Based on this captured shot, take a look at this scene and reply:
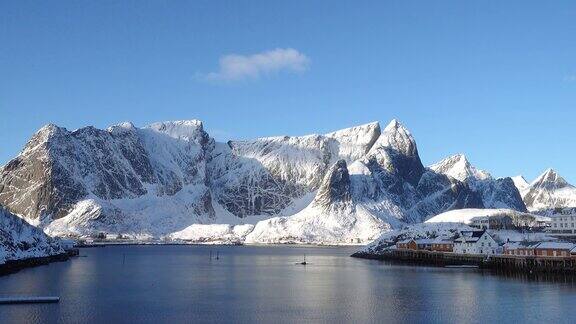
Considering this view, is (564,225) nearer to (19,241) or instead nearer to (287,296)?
(287,296)

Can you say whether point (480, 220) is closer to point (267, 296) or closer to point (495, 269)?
point (495, 269)

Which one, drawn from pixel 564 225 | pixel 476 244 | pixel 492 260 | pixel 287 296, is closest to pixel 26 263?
pixel 287 296

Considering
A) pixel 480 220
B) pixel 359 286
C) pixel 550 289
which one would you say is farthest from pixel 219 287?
pixel 480 220

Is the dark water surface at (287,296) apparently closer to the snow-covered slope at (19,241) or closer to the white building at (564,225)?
the snow-covered slope at (19,241)

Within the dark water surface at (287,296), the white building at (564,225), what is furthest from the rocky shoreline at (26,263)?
the white building at (564,225)

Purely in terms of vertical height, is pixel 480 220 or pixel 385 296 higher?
pixel 480 220

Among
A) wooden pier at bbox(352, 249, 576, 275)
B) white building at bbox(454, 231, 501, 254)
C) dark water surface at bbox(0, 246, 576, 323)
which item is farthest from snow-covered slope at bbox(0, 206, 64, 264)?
white building at bbox(454, 231, 501, 254)
